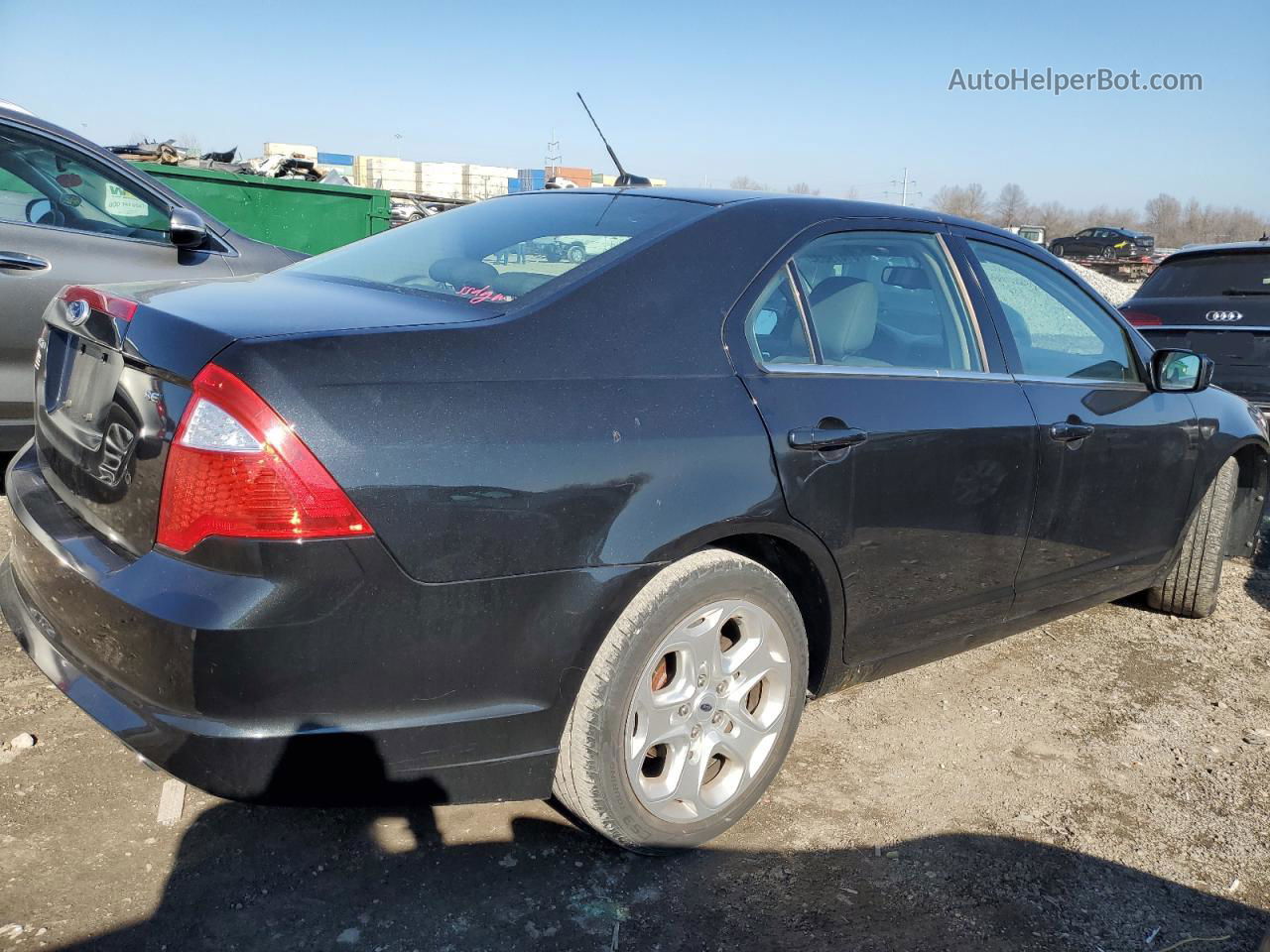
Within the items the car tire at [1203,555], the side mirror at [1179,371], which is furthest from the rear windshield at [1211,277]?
the side mirror at [1179,371]

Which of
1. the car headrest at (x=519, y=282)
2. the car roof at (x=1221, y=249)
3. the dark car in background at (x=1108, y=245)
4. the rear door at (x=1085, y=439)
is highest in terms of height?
the dark car in background at (x=1108, y=245)

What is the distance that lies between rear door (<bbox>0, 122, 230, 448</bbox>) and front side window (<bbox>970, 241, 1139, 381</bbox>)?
3389 millimetres

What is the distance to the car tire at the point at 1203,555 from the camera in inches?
167

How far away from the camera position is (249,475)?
190 centimetres

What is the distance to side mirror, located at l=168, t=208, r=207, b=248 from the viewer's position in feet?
14.8

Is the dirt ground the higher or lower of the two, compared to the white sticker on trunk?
lower

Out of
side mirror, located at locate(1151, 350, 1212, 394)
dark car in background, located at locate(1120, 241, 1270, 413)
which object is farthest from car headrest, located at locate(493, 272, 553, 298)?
dark car in background, located at locate(1120, 241, 1270, 413)

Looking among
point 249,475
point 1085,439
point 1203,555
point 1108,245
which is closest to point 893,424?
point 1085,439

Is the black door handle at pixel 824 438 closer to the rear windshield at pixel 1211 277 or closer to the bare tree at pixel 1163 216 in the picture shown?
the rear windshield at pixel 1211 277

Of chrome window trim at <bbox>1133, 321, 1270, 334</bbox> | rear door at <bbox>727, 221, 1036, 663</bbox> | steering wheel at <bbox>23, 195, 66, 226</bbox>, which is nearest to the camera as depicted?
rear door at <bbox>727, 221, 1036, 663</bbox>

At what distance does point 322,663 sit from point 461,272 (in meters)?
1.09

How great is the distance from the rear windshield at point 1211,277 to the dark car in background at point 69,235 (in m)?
5.47

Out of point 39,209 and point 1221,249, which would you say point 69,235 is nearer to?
point 39,209

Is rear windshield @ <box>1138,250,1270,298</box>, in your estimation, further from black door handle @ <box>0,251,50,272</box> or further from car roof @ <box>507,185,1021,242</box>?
black door handle @ <box>0,251,50,272</box>
